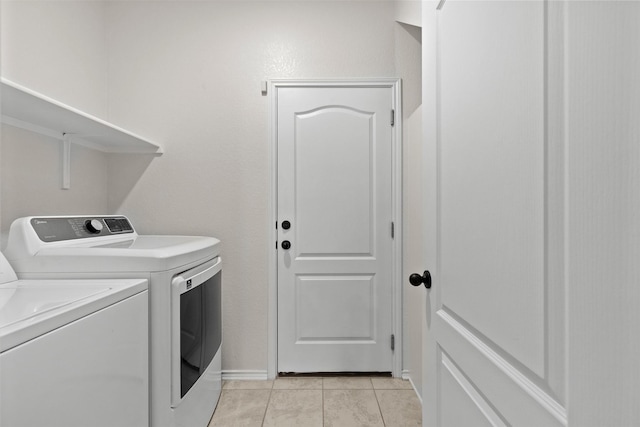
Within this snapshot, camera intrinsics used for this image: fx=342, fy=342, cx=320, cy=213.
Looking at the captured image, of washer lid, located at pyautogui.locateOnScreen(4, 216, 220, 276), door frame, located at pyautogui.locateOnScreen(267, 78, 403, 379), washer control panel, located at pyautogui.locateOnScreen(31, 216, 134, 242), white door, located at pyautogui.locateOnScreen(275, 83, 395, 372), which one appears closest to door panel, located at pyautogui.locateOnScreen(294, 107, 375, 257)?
white door, located at pyautogui.locateOnScreen(275, 83, 395, 372)

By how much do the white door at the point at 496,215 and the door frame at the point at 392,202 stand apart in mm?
1229

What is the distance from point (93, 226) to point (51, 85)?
0.79 meters

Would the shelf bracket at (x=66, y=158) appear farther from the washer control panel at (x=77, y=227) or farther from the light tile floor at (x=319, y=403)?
the light tile floor at (x=319, y=403)

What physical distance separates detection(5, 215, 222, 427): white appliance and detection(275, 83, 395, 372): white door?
71 centimetres

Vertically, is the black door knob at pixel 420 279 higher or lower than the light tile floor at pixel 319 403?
higher

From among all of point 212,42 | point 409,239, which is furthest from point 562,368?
point 212,42

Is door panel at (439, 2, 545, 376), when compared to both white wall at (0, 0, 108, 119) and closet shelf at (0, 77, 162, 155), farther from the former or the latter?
white wall at (0, 0, 108, 119)

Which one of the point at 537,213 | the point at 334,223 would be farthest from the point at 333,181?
the point at 537,213

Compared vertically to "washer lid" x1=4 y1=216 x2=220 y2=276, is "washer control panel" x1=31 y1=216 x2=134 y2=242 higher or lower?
higher

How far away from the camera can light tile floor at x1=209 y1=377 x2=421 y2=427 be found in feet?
5.97

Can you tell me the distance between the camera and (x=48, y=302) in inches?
36.9

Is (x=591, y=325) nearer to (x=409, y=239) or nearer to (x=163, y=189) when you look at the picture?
(x=409, y=239)

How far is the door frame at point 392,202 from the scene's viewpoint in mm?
2266

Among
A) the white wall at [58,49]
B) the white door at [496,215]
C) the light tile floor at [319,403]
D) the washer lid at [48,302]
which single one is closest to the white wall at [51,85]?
the white wall at [58,49]
